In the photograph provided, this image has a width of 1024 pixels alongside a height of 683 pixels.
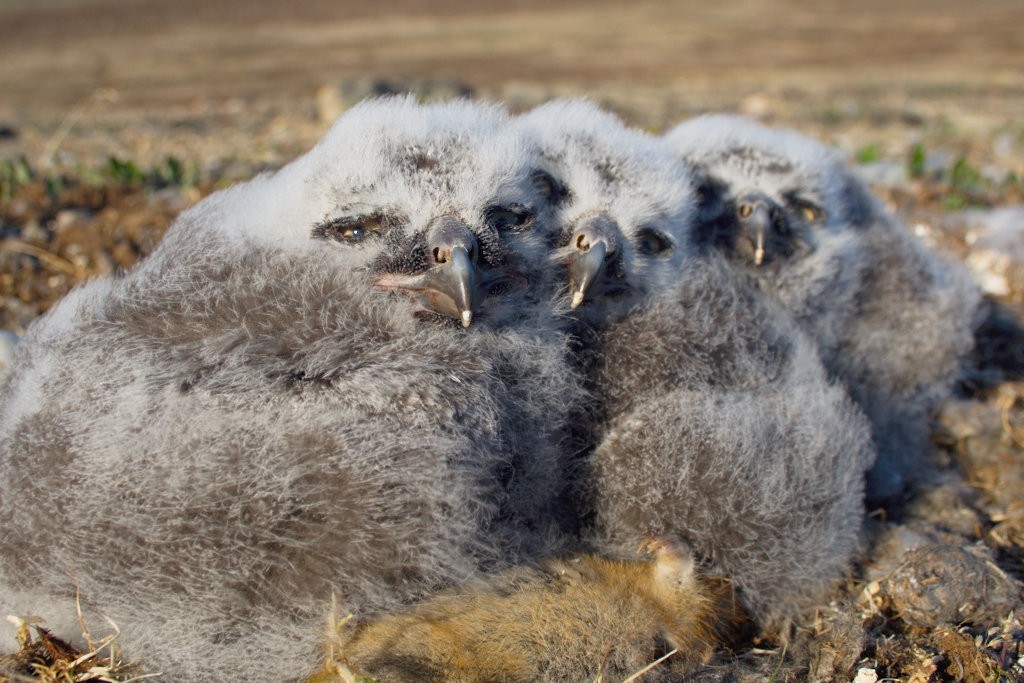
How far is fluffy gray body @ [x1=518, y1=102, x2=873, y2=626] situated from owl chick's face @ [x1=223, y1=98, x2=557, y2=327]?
255 millimetres

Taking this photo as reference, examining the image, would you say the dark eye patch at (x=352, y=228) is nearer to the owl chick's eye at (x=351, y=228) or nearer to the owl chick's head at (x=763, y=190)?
the owl chick's eye at (x=351, y=228)

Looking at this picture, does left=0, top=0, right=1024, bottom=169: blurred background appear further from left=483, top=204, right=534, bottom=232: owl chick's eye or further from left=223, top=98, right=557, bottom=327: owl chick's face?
left=483, top=204, right=534, bottom=232: owl chick's eye

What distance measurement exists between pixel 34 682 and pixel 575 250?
1.86 metres

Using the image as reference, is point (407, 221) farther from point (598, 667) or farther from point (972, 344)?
point (972, 344)

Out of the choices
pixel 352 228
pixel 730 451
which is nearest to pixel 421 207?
pixel 352 228

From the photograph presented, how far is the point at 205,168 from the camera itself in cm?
631

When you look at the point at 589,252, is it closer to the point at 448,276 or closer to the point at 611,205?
the point at 611,205

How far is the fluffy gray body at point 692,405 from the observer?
2840 millimetres

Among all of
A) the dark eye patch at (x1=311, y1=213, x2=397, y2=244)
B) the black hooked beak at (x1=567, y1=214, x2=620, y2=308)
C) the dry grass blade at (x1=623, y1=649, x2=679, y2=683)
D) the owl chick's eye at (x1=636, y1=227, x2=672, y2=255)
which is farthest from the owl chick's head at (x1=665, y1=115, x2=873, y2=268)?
the dry grass blade at (x1=623, y1=649, x2=679, y2=683)

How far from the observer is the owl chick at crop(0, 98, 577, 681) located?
2.33 meters

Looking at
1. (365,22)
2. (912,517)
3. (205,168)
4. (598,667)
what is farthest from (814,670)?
(365,22)

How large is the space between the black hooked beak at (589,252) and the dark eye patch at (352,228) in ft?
1.86

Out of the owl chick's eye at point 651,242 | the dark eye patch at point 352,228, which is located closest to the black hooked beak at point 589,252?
the owl chick's eye at point 651,242

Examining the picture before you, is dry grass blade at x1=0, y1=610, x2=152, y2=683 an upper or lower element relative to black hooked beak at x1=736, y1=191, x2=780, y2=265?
lower
